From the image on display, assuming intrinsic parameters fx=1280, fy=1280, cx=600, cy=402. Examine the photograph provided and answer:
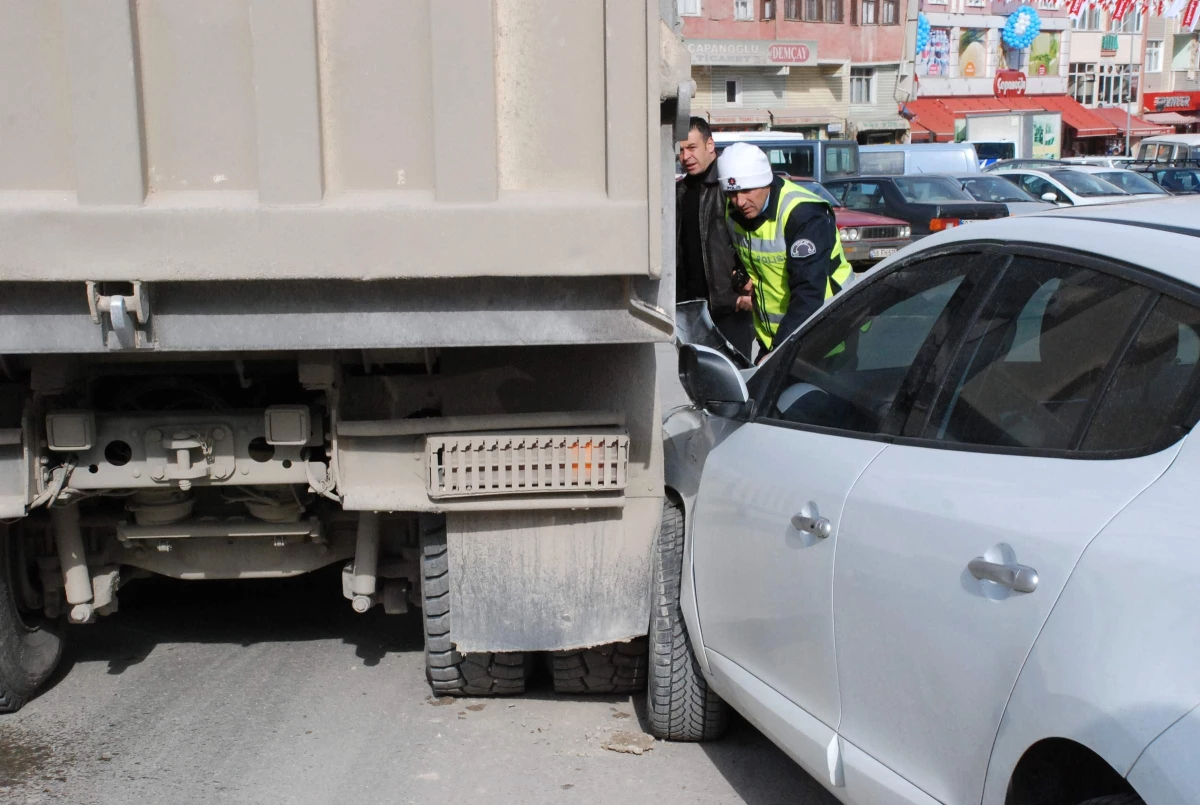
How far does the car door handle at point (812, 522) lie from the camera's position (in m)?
2.91

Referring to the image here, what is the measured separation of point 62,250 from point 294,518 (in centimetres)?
127

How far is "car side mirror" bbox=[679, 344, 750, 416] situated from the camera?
11.5 feet

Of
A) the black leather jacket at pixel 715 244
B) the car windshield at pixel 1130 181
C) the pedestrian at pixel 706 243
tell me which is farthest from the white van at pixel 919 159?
the black leather jacket at pixel 715 244

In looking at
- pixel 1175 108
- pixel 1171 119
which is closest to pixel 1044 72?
pixel 1171 119

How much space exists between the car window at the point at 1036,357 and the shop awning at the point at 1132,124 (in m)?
63.3

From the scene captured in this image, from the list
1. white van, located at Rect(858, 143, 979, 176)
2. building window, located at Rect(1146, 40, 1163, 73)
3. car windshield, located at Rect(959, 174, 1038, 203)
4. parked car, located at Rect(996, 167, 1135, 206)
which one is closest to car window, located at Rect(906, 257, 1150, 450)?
car windshield, located at Rect(959, 174, 1038, 203)

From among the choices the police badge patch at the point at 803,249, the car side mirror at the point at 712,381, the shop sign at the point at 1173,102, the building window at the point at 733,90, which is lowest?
the car side mirror at the point at 712,381

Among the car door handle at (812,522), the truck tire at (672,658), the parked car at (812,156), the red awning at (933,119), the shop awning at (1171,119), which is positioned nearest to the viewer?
the car door handle at (812,522)

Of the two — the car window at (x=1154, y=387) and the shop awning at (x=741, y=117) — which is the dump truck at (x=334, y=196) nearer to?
the car window at (x=1154, y=387)

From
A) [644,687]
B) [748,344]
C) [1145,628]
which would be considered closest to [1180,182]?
[748,344]

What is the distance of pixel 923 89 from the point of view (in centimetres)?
5569

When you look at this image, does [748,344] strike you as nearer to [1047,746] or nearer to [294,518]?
[294,518]

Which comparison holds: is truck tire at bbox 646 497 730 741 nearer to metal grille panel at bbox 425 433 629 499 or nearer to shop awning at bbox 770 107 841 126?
metal grille panel at bbox 425 433 629 499

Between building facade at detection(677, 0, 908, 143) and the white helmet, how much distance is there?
137 ft
